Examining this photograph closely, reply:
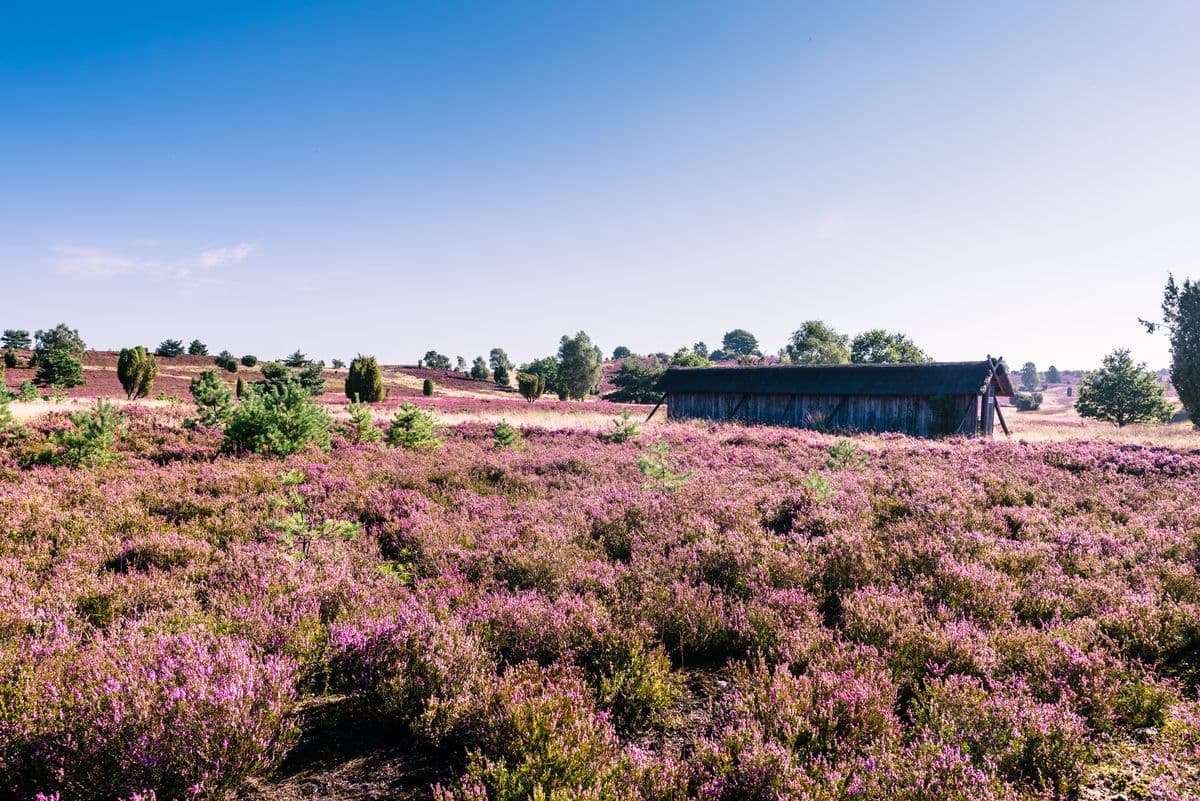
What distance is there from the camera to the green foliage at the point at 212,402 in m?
15.2

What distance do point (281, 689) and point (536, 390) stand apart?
6033cm

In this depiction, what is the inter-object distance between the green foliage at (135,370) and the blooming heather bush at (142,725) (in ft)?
142

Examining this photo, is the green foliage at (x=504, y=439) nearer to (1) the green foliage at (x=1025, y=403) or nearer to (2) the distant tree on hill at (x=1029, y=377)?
(1) the green foliage at (x=1025, y=403)

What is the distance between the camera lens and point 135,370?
121 ft

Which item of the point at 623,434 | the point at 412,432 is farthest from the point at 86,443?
the point at 623,434

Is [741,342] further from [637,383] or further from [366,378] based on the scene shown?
[366,378]

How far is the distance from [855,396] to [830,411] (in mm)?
1449

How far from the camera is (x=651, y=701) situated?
3.75m

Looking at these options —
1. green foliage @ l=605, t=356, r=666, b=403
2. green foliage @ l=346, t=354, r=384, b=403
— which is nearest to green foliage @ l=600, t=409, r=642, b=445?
green foliage @ l=346, t=354, r=384, b=403

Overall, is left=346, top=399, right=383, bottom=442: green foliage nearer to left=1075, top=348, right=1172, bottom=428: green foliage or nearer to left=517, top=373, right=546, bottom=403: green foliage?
left=517, top=373, right=546, bottom=403: green foliage

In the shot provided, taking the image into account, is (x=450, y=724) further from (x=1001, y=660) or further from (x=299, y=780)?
(x=1001, y=660)

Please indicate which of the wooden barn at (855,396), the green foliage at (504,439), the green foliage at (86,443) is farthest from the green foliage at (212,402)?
the wooden barn at (855,396)

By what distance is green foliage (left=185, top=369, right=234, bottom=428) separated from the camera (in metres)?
15.2

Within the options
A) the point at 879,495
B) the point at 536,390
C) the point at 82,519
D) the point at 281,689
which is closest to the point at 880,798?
the point at 281,689
